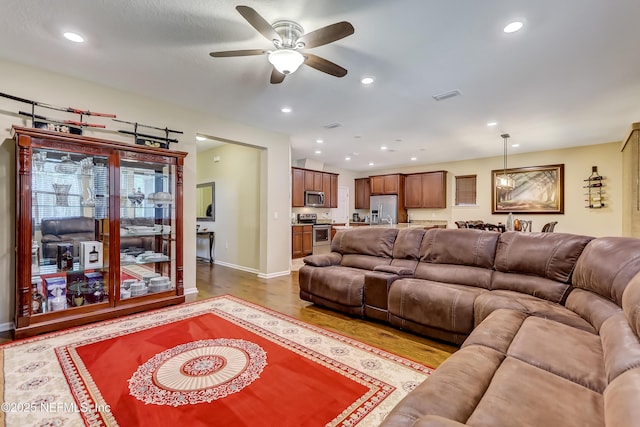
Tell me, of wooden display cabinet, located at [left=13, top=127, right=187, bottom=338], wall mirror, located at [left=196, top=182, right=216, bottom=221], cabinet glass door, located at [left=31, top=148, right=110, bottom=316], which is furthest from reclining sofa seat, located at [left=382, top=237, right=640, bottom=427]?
wall mirror, located at [left=196, top=182, right=216, bottom=221]

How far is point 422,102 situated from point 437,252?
6.80 ft

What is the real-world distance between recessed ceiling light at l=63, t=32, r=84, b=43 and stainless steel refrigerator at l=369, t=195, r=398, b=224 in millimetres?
7954

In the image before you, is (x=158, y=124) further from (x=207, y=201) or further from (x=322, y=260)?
(x=207, y=201)

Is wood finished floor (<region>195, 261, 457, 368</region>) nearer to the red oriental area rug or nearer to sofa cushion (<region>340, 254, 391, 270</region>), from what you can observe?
the red oriental area rug

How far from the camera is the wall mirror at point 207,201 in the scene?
7.16 metres

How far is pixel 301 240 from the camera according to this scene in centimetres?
724

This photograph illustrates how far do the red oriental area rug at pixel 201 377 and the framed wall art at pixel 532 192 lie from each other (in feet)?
22.2

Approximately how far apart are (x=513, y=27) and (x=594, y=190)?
6.05 m

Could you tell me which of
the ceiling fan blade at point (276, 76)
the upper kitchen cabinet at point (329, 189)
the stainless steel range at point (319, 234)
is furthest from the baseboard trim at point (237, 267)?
the ceiling fan blade at point (276, 76)

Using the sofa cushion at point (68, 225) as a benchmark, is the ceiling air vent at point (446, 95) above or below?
above

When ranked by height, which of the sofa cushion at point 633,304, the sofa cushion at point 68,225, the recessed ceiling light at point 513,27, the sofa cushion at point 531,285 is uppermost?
the recessed ceiling light at point 513,27

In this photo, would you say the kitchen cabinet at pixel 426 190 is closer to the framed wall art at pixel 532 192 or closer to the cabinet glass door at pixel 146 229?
the framed wall art at pixel 532 192

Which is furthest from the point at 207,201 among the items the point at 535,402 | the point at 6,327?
the point at 535,402

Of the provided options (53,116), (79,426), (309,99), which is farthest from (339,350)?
(53,116)
